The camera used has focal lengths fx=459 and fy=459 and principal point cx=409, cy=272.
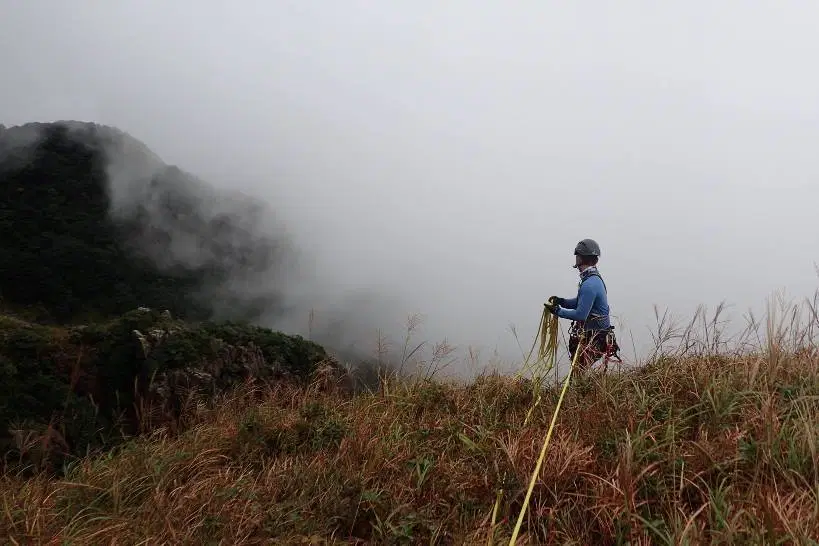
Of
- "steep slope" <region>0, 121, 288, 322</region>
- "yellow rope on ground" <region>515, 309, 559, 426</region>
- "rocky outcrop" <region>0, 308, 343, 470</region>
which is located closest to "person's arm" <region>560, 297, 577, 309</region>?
"yellow rope on ground" <region>515, 309, 559, 426</region>

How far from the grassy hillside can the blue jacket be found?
872 mm

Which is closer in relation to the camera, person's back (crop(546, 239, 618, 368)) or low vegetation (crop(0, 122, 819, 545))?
low vegetation (crop(0, 122, 819, 545))

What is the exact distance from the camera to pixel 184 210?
106750 millimetres

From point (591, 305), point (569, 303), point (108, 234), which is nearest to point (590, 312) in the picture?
point (591, 305)

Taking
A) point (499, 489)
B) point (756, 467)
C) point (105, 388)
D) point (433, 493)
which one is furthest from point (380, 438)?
point (105, 388)

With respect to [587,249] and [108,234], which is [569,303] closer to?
[587,249]

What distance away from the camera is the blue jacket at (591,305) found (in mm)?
4859

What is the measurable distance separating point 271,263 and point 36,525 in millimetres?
131647

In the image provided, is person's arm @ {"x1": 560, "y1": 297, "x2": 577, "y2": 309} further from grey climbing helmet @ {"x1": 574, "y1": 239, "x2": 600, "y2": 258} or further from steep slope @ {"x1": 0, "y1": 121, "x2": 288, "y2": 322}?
steep slope @ {"x1": 0, "y1": 121, "x2": 288, "y2": 322}

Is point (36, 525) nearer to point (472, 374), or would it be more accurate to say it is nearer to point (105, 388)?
point (472, 374)

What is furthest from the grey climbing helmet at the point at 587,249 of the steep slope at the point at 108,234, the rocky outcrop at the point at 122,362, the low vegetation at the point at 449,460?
the steep slope at the point at 108,234

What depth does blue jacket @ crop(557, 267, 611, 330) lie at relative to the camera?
486 cm

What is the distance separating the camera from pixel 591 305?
4.86 m

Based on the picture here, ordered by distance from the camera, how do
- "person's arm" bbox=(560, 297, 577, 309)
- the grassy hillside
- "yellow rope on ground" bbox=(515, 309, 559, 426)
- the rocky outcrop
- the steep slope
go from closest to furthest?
the grassy hillside, "yellow rope on ground" bbox=(515, 309, 559, 426), "person's arm" bbox=(560, 297, 577, 309), the rocky outcrop, the steep slope
